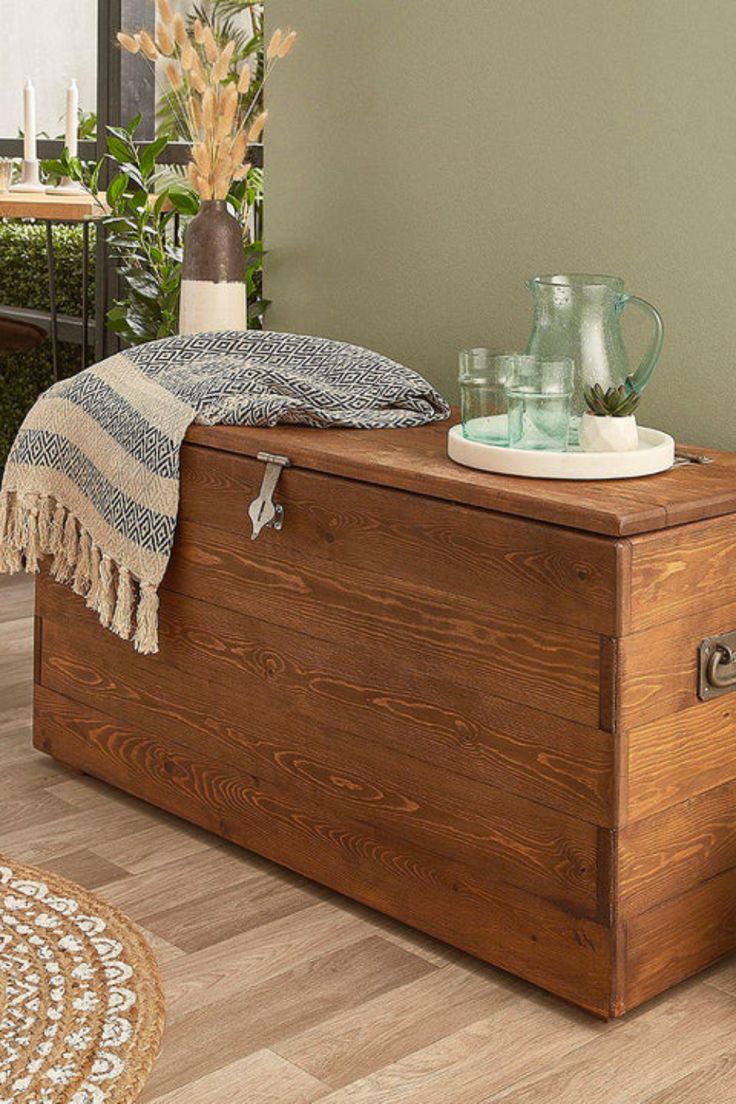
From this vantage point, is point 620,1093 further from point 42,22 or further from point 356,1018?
point 42,22

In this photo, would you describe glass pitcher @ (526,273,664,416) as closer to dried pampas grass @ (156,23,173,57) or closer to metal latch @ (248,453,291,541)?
metal latch @ (248,453,291,541)

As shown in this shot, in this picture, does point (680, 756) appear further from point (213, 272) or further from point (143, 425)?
point (213, 272)

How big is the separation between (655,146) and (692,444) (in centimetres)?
43

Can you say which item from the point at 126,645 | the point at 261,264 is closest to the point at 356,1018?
the point at 126,645

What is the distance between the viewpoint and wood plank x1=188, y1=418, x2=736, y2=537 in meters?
1.65

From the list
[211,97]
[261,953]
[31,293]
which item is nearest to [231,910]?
[261,953]

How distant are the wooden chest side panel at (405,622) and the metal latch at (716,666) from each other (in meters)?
0.16

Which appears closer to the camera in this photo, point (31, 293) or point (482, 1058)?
→ point (482, 1058)

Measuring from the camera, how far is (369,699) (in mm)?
1934

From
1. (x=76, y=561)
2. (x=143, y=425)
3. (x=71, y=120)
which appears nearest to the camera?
(x=143, y=425)

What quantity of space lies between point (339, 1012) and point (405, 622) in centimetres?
47

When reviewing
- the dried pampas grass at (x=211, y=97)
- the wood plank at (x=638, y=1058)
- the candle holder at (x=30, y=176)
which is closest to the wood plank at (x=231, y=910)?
the wood plank at (x=638, y=1058)

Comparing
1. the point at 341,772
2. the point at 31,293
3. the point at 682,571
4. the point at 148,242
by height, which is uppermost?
the point at 148,242

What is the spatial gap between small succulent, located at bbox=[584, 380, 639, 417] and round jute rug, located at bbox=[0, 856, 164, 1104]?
88 cm
